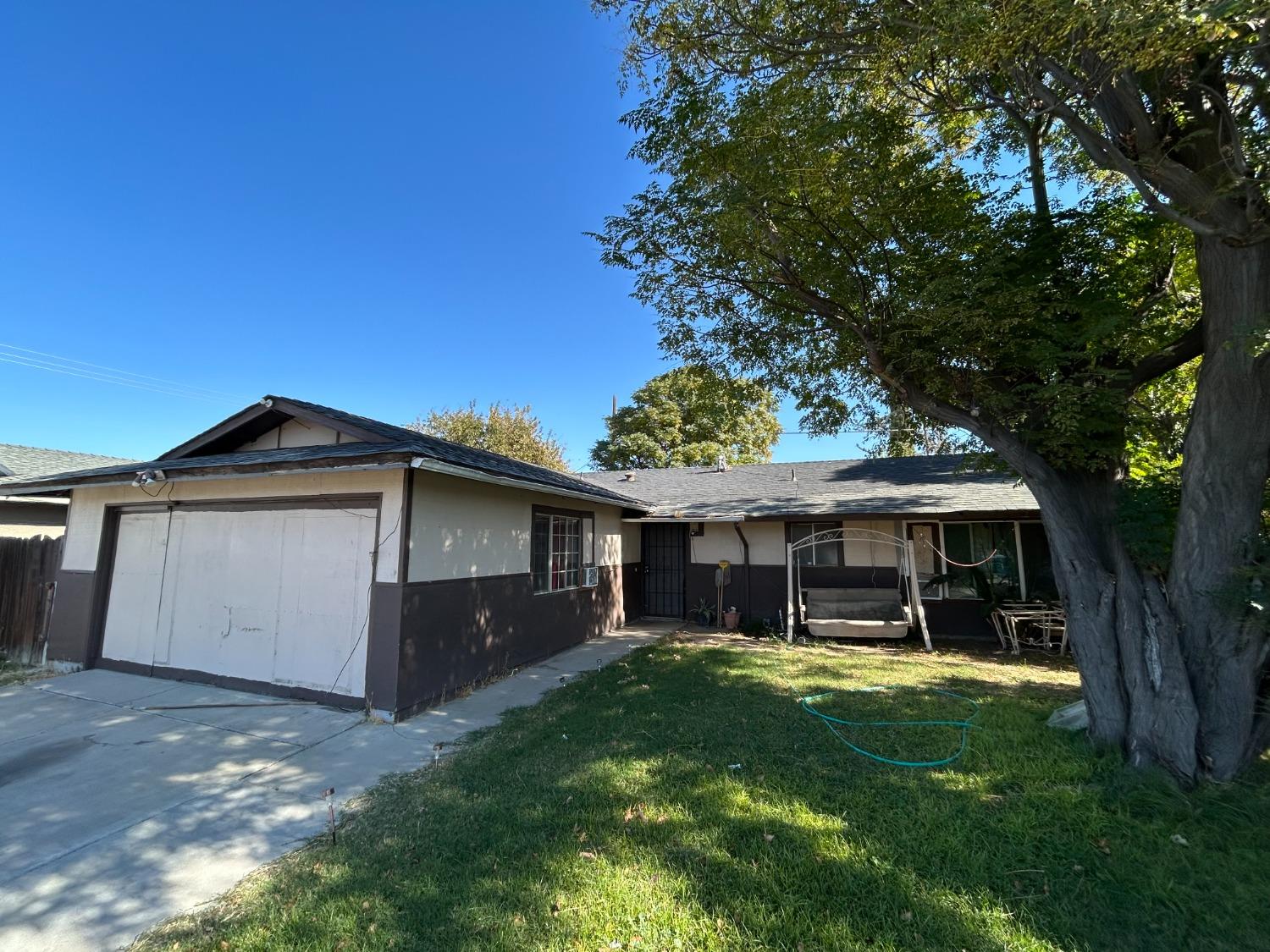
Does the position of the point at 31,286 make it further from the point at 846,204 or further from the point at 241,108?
the point at 846,204

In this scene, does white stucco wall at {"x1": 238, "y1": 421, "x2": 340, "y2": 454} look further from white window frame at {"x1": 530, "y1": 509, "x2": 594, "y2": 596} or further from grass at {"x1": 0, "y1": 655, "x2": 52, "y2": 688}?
grass at {"x1": 0, "y1": 655, "x2": 52, "y2": 688}

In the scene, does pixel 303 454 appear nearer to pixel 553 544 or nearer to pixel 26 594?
pixel 553 544

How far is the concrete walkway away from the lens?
2615 mm


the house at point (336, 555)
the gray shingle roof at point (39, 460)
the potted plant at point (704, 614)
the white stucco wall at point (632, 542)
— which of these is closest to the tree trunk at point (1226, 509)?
the house at point (336, 555)

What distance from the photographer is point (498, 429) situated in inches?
933

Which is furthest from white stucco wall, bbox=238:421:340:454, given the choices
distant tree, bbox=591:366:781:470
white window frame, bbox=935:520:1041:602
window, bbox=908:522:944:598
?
distant tree, bbox=591:366:781:470

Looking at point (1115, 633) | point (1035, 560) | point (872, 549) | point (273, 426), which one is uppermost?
point (273, 426)

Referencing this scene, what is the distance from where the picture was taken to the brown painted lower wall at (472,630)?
18.1 ft

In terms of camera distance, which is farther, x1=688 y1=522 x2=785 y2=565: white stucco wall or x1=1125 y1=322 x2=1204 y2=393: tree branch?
x1=688 y1=522 x2=785 y2=565: white stucco wall

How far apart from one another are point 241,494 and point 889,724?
26.3ft

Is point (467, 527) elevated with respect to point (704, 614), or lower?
elevated

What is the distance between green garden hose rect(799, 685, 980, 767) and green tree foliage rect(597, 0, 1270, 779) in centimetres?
105

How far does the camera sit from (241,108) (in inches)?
326

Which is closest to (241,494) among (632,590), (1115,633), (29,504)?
(632,590)
